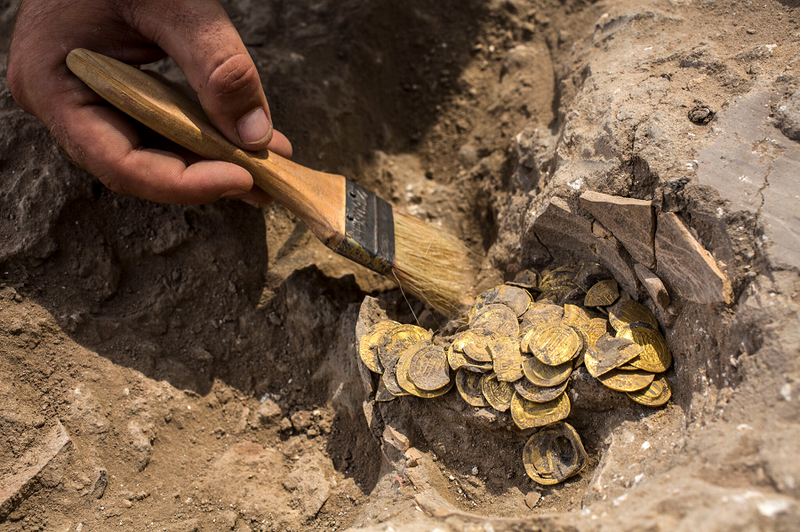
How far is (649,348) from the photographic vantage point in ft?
6.82

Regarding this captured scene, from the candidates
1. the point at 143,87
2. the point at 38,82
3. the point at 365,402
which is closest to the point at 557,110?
the point at 365,402

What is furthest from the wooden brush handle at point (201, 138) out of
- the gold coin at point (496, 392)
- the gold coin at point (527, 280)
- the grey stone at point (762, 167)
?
the grey stone at point (762, 167)

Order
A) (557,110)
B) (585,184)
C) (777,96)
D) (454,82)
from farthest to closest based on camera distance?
(454,82)
(557,110)
(585,184)
(777,96)

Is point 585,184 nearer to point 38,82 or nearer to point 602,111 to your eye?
point 602,111

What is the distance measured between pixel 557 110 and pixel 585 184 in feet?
3.37

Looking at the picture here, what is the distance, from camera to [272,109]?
3326 mm

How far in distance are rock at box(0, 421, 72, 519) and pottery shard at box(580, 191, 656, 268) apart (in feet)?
8.55

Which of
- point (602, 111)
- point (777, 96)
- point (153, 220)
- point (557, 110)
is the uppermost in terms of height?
point (777, 96)

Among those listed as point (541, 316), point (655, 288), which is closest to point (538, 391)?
point (541, 316)

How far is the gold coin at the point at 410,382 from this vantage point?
222cm

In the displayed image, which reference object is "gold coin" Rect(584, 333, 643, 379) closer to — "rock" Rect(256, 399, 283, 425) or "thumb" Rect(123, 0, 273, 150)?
"rock" Rect(256, 399, 283, 425)

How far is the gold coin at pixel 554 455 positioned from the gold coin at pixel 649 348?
15.8 inches

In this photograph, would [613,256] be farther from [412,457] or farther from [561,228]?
[412,457]

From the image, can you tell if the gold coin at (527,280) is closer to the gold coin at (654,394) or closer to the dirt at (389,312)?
the dirt at (389,312)
